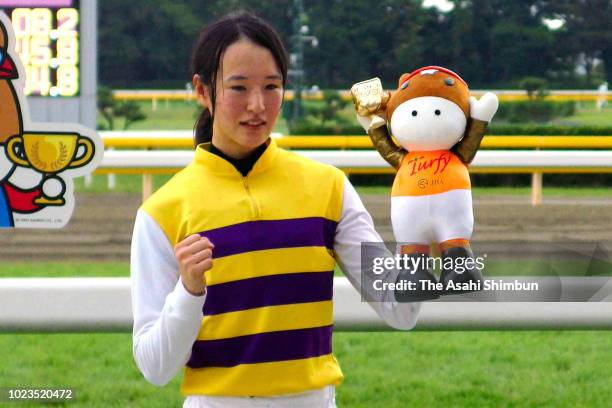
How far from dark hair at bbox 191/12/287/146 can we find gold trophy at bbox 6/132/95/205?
4.03 ft

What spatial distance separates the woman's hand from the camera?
44.5 inches

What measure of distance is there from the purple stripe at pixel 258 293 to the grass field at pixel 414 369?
4.81 ft

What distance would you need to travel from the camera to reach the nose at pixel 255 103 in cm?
123

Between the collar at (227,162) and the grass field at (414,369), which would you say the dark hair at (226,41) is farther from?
the grass field at (414,369)

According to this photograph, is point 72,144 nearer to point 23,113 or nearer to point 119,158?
point 23,113

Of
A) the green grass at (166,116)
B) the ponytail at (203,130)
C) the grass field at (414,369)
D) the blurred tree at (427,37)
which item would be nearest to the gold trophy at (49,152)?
the grass field at (414,369)

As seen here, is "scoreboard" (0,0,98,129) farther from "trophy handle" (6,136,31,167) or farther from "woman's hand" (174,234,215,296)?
"woman's hand" (174,234,215,296)

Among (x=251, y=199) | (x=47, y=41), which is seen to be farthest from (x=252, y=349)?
(x=47, y=41)

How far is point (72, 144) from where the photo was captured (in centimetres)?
255

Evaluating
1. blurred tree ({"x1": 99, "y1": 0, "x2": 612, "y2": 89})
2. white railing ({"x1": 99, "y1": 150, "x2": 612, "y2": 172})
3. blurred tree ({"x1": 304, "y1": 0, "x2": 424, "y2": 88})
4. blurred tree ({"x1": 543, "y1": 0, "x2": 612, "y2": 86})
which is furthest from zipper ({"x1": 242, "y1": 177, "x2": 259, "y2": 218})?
blurred tree ({"x1": 543, "y1": 0, "x2": 612, "y2": 86})

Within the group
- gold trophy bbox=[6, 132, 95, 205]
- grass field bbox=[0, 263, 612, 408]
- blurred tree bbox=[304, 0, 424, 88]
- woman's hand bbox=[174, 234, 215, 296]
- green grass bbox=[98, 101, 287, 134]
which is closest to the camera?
woman's hand bbox=[174, 234, 215, 296]

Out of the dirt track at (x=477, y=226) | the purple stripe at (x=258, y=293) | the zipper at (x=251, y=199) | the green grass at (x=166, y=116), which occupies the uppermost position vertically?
the zipper at (x=251, y=199)

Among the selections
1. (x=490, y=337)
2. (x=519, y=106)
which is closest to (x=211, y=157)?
(x=490, y=337)

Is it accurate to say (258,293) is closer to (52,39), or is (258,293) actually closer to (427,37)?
(427,37)
